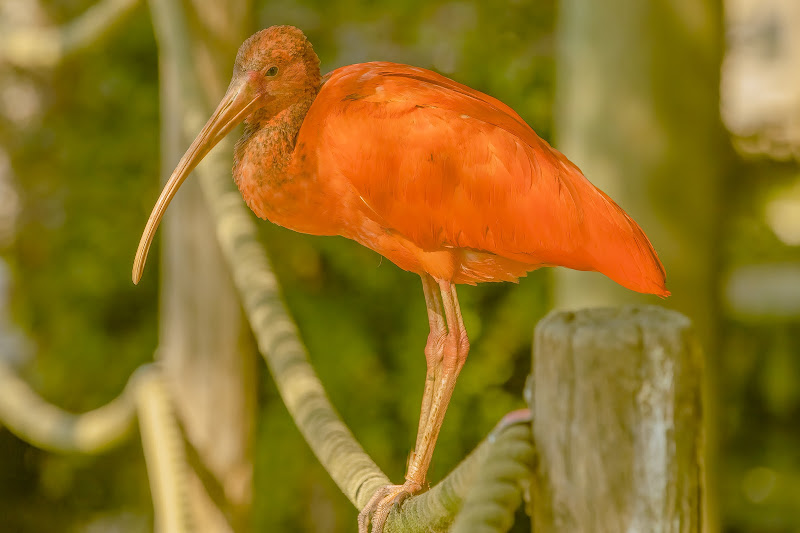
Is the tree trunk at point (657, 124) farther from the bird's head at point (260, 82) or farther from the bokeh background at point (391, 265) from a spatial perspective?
the bird's head at point (260, 82)

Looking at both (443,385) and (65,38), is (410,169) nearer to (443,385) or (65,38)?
(443,385)

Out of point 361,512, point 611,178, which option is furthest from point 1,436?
point 361,512

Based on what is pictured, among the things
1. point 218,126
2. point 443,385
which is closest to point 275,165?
point 218,126

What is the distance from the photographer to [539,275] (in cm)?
263

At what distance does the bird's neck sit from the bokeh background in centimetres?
113

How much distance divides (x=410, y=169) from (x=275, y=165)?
0.47 ft

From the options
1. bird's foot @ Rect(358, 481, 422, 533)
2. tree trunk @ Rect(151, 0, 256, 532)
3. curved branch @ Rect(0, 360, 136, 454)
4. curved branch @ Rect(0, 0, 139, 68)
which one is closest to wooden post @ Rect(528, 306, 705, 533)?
bird's foot @ Rect(358, 481, 422, 533)

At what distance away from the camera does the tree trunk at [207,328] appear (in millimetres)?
2143

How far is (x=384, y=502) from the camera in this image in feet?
3.46

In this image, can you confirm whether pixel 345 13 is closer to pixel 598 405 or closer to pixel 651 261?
pixel 651 261

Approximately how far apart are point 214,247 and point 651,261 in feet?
4.65

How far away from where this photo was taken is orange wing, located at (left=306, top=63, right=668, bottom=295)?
975mm

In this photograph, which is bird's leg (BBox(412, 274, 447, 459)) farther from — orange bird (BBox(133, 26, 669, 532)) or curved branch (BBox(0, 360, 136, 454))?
curved branch (BBox(0, 360, 136, 454))

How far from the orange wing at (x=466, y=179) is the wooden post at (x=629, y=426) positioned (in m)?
0.26
